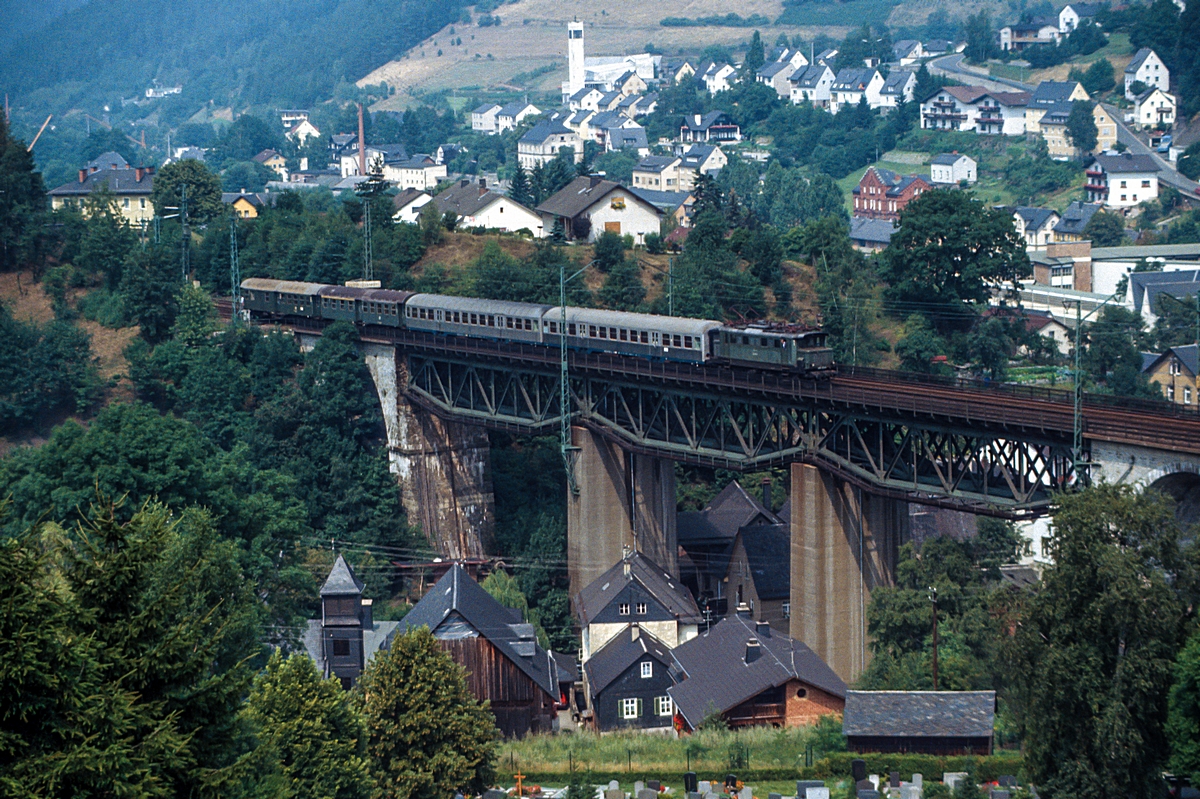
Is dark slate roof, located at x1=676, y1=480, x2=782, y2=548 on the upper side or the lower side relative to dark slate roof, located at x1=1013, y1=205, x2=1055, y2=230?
lower

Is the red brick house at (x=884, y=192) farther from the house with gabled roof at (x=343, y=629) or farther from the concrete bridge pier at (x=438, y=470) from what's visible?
the house with gabled roof at (x=343, y=629)

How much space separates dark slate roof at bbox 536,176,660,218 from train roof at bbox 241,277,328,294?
2289cm

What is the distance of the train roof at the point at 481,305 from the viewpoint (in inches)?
2970

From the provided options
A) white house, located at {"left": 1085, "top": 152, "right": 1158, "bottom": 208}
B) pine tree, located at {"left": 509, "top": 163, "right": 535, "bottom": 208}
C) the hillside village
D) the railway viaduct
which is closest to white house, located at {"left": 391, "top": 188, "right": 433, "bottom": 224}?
the hillside village

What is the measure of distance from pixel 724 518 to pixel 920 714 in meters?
29.8

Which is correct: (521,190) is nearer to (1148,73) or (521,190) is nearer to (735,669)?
(1148,73)

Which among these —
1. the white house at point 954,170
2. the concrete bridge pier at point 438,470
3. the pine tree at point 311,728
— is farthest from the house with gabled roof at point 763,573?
the white house at point 954,170

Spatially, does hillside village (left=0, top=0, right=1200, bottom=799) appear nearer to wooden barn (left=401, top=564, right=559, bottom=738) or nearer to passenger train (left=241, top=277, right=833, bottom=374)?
wooden barn (left=401, top=564, right=559, bottom=738)

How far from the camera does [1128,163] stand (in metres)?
146

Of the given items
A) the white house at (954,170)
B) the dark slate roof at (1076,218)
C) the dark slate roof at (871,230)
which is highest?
the white house at (954,170)

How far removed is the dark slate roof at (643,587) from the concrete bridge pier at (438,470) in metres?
14.5

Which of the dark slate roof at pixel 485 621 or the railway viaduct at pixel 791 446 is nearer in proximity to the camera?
the railway viaduct at pixel 791 446

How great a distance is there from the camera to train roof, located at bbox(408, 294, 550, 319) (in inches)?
2970

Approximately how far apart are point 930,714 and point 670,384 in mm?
21906
